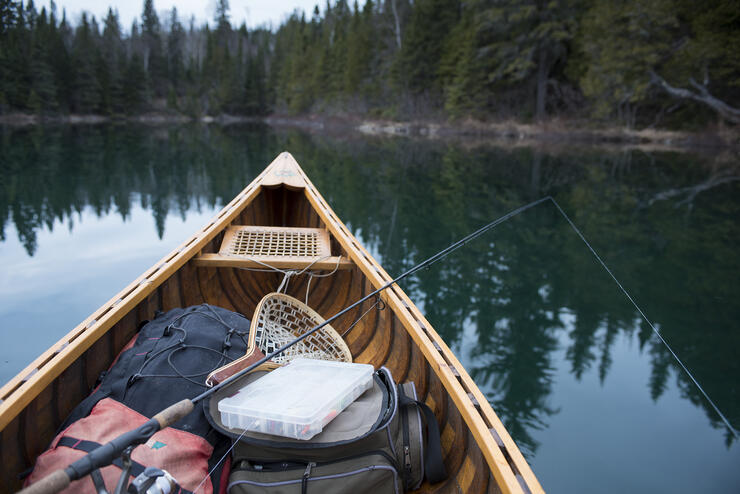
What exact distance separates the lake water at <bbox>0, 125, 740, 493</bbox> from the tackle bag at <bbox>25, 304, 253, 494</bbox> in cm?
176

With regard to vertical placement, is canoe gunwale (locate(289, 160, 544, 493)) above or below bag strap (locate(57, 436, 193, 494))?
above

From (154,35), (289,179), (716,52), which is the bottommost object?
(289,179)

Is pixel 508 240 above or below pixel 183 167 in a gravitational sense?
below

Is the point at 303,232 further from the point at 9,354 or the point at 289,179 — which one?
the point at 9,354

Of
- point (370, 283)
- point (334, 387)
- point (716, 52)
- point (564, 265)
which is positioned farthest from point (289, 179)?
point (716, 52)

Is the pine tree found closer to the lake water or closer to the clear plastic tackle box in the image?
the lake water

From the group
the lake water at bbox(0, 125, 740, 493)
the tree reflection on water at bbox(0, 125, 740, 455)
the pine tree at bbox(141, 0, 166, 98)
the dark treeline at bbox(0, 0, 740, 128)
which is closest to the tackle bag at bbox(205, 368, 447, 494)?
the lake water at bbox(0, 125, 740, 493)

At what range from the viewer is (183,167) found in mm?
12766

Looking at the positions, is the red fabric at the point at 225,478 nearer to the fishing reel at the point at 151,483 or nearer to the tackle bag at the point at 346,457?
the tackle bag at the point at 346,457

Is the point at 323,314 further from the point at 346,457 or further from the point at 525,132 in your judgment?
the point at 525,132

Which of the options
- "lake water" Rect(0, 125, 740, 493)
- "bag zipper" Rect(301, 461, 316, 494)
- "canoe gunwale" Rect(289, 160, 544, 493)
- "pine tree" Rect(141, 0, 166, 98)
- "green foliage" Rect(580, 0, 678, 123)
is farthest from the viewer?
"pine tree" Rect(141, 0, 166, 98)

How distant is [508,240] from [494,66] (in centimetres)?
2212

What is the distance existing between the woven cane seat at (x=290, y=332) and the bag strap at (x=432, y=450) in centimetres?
74

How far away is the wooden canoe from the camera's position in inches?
47.7
